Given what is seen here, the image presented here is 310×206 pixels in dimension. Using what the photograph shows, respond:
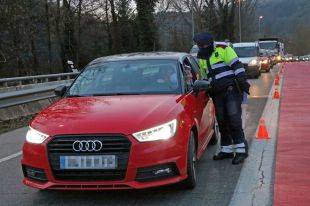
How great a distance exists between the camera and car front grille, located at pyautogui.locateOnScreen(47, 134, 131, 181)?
210 inches

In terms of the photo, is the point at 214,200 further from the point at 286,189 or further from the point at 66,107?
the point at 66,107

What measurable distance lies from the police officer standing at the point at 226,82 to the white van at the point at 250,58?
21420mm

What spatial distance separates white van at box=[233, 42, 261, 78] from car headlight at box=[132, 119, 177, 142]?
23.4 metres

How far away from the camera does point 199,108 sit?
7031 millimetres

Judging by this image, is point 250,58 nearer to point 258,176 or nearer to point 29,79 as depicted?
point 29,79

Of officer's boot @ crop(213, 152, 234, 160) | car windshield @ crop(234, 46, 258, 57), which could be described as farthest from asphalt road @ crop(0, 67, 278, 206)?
car windshield @ crop(234, 46, 258, 57)

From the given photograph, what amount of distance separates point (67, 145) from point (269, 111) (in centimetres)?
901

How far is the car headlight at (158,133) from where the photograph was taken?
17.7 ft

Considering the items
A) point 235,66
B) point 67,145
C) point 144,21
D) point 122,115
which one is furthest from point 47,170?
point 144,21

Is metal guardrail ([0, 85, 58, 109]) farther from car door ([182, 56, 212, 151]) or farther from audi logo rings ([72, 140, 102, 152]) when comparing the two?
audi logo rings ([72, 140, 102, 152])

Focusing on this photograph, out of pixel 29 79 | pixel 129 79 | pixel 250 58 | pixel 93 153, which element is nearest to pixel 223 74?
pixel 129 79

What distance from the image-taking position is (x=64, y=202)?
580 centimetres

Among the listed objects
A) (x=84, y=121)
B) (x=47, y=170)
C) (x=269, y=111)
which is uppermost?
(x=84, y=121)

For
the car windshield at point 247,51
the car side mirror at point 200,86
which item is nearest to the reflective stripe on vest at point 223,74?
the car side mirror at point 200,86
